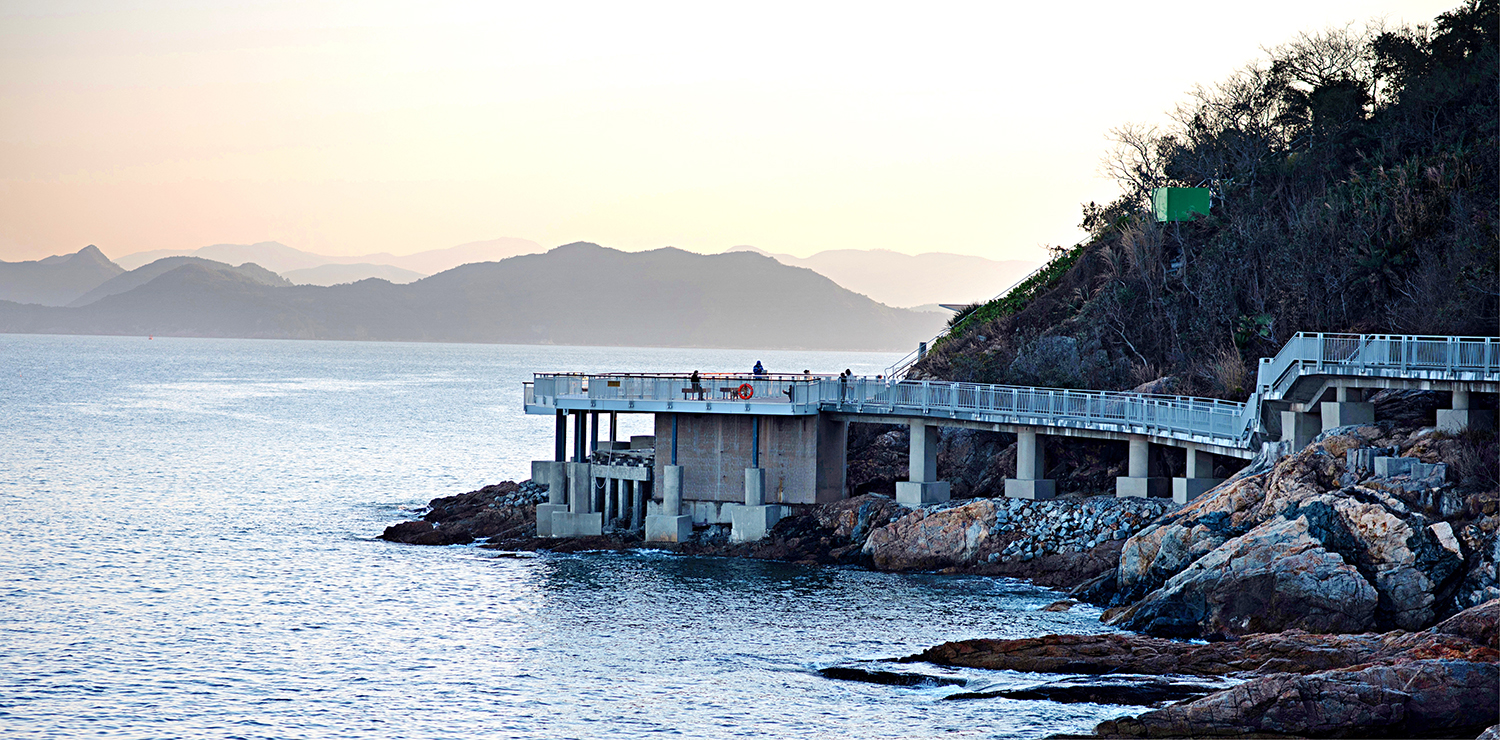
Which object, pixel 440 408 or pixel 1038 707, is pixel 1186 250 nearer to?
pixel 1038 707

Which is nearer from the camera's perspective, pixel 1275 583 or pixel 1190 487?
pixel 1275 583

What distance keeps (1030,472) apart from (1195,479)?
5475mm

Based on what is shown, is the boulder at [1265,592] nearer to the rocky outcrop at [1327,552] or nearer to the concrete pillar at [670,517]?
the rocky outcrop at [1327,552]

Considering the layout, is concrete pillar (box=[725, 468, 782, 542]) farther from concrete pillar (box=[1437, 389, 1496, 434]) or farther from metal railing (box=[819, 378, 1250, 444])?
concrete pillar (box=[1437, 389, 1496, 434])

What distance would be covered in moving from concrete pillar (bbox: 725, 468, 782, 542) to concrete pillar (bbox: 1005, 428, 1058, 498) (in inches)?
291

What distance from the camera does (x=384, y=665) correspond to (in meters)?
31.7

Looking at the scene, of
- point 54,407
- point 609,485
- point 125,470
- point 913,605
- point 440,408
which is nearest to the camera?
point 913,605

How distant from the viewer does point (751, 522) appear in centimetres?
4628

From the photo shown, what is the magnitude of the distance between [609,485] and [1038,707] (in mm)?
24792

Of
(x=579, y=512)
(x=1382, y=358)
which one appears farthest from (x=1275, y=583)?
(x=579, y=512)

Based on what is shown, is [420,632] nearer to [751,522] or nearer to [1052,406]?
[751,522]

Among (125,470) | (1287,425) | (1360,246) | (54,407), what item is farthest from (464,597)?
(54,407)

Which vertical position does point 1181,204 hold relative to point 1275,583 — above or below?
above

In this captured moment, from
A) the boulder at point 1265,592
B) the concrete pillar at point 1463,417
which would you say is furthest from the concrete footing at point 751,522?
the concrete pillar at point 1463,417
